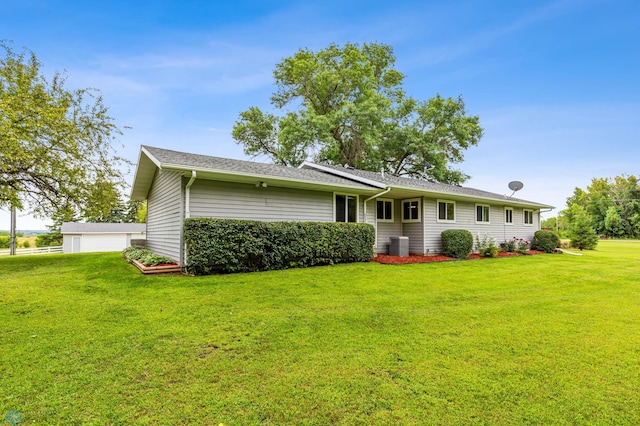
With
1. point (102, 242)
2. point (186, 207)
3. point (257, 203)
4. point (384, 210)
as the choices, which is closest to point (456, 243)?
point (384, 210)

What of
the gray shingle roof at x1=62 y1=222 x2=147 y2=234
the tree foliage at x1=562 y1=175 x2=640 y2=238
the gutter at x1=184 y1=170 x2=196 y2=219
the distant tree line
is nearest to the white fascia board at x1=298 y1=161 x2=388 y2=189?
the gutter at x1=184 y1=170 x2=196 y2=219

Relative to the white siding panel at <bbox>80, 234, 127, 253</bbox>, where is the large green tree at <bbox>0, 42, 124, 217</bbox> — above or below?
above

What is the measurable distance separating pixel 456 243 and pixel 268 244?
8013 mm

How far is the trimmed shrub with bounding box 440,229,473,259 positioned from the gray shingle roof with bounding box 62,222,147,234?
88.8ft

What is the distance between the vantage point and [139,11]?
10969 mm

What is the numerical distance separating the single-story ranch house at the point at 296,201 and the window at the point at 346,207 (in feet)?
0.12

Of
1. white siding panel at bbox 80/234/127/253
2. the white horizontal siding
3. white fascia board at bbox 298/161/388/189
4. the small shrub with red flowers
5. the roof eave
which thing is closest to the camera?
the roof eave

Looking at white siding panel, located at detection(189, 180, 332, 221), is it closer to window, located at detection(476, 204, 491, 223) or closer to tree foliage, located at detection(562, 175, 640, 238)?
window, located at detection(476, 204, 491, 223)

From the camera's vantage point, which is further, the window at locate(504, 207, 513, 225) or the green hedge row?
the window at locate(504, 207, 513, 225)

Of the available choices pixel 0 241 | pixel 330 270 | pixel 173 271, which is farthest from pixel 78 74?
pixel 0 241

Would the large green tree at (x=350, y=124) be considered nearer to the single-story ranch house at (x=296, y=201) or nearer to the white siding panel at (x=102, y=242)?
the single-story ranch house at (x=296, y=201)

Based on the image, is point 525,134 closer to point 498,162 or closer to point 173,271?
point 498,162

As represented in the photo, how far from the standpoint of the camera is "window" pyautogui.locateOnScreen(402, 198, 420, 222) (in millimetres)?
12930

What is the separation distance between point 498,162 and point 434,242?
13.4m
